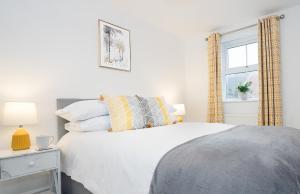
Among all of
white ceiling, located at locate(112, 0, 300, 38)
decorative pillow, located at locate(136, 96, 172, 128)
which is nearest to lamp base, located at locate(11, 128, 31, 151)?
decorative pillow, located at locate(136, 96, 172, 128)

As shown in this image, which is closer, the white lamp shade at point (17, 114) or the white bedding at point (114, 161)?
the white bedding at point (114, 161)

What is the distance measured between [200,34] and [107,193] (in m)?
3.42

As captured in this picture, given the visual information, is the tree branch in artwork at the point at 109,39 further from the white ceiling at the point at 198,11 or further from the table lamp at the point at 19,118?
the table lamp at the point at 19,118

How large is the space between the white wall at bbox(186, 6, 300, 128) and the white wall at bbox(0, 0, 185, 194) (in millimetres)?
1320

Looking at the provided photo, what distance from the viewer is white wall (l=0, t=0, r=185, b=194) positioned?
1.81m

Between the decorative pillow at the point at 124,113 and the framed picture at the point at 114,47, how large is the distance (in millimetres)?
700

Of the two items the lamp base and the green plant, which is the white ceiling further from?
the lamp base

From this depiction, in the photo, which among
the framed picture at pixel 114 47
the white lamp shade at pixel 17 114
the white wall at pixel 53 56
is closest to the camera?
the white lamp shade at pixel 17 114

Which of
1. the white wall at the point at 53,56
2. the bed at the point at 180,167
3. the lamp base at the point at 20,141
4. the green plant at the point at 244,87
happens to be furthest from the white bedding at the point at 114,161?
the green plant at the point at 244,87

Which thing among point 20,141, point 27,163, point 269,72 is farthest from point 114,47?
point 269,72

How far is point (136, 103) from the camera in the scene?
2174 mm

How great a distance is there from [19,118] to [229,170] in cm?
154

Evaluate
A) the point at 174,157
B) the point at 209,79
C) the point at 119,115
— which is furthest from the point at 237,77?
the point at 174,157

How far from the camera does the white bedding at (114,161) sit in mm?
1037
